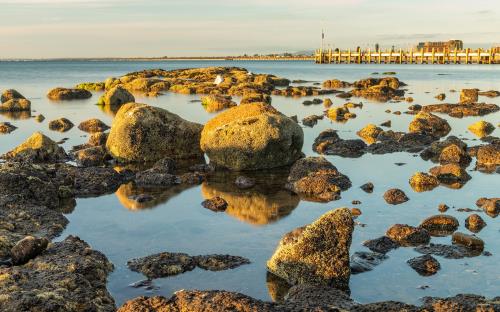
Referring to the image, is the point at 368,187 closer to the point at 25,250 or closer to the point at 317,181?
the point at 317,181

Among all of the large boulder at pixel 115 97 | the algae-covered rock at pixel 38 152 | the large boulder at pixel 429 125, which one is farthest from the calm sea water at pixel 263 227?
the large boulder at pixel 115 97

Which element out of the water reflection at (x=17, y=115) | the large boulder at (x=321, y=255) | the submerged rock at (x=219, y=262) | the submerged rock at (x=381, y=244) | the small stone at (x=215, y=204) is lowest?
the water reflection at (x=17, y=115)

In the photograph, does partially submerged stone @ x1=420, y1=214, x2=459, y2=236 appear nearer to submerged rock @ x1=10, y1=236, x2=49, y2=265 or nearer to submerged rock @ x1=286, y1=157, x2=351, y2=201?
submerged rock @ x1=286, y1=157, x2=351, y2=201

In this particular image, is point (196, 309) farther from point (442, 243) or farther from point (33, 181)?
point (33, 181)

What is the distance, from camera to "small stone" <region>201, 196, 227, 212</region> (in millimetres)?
17598

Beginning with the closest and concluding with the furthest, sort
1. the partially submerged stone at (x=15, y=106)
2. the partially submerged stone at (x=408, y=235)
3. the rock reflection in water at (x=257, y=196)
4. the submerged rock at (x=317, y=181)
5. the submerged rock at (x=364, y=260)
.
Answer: the submerged rock at (x=364, y=260), the partially submerged stone at (x=408, y=235), the rock reflection in water at (x=257, y=196), the submerged rock at (x=317, y=181), the partially submerged stone at (x=15, y=106)

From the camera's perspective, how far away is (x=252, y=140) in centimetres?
2262

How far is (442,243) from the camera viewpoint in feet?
46.1

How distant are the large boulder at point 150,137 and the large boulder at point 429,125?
13814mm

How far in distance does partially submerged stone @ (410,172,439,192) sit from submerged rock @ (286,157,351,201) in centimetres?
230

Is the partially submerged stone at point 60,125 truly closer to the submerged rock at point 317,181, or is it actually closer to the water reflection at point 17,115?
the water reflection at point 17,115

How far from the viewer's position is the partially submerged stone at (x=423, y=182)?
19972 millimetres

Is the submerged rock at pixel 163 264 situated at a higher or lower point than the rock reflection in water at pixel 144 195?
higher

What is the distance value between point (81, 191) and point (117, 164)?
202 inches
